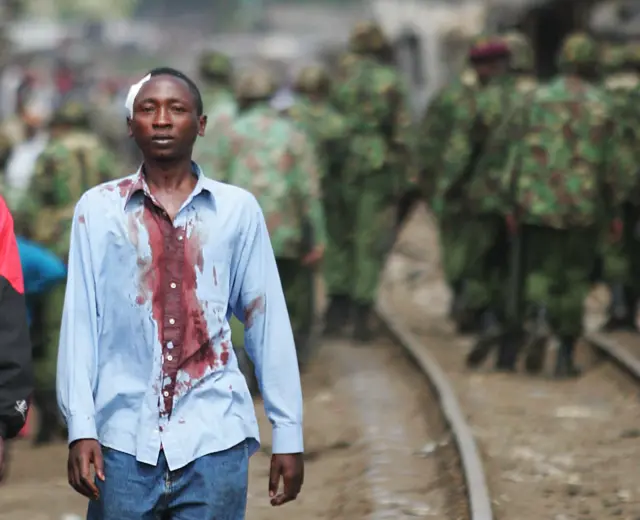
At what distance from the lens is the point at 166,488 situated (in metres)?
4.36

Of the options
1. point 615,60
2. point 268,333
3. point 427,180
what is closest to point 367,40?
point 427,180

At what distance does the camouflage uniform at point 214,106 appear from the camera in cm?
1095

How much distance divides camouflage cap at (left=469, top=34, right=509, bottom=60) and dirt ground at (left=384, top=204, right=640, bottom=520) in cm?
211

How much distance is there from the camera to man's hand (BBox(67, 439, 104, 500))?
427 centimetres

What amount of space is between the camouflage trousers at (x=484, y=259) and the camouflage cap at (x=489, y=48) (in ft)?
3.61

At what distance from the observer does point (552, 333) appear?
11570mm

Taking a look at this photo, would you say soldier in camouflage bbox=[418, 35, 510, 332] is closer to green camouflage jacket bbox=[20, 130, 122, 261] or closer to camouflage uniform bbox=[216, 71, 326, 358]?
camouflage uniform bbox=[216, 71, 326, 358]

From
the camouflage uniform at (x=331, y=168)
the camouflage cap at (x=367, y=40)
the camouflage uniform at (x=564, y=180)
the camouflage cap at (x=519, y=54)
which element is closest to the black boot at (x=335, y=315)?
the camouflage uniform at (x=331, y=168)

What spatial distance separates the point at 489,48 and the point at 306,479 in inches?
175

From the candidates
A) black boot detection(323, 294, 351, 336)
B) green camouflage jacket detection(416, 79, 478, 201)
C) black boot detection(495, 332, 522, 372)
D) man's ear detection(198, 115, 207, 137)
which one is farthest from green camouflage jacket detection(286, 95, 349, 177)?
man's ear detection(198, 115, 207, 137)

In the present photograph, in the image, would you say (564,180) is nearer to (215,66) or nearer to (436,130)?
(436,130)

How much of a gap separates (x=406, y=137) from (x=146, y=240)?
9.50 m

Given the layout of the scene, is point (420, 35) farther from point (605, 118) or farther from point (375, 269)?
point (605, 118)

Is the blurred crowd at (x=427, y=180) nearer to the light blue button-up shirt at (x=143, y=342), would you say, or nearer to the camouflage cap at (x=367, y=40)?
the camouflage cap at (x=367, y=40)
